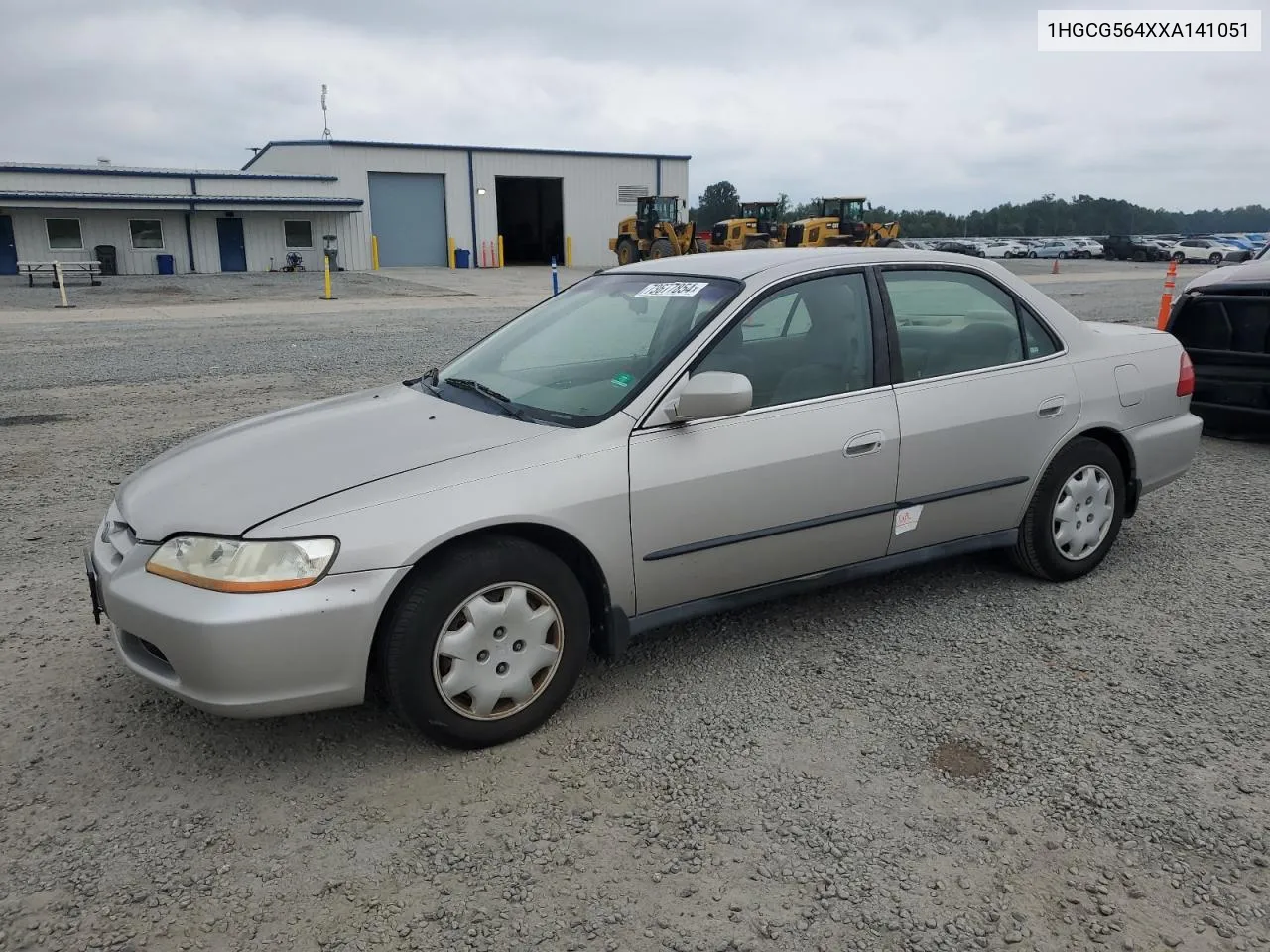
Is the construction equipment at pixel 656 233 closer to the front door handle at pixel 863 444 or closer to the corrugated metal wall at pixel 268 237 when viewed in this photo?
the corrugated metal wall at pixel 268 237

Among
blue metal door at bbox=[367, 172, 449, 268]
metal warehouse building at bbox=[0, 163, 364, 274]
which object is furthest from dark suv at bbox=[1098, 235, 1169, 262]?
metal warehouse building at bbox=[0, 163, 364, 274]

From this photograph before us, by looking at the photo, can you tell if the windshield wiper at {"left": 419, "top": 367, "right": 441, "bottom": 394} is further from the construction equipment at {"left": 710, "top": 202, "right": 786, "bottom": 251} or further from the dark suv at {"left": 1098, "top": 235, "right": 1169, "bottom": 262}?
the dark suv at {"left": 1098, "top": 235, "right": 1169, "bottom": 262}

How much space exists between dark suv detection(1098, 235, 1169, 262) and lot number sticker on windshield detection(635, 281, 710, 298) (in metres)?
56.7

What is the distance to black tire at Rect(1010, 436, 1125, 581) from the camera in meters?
4.24

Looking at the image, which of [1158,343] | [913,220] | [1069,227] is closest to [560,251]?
[1158,343]

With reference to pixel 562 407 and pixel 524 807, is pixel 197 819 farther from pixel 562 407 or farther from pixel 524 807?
pixel 562 407

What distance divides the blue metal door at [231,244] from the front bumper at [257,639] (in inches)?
1402

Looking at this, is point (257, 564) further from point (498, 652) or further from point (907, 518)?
point (907, 518)

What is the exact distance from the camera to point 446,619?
2908 millimetres

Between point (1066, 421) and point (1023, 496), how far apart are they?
38 centimetres

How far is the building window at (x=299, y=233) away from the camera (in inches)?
1423

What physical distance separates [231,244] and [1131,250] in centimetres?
4558

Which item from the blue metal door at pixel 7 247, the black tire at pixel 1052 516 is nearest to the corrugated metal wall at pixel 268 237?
the blue metal door at pixel 7 247

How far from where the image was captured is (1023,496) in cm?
419
